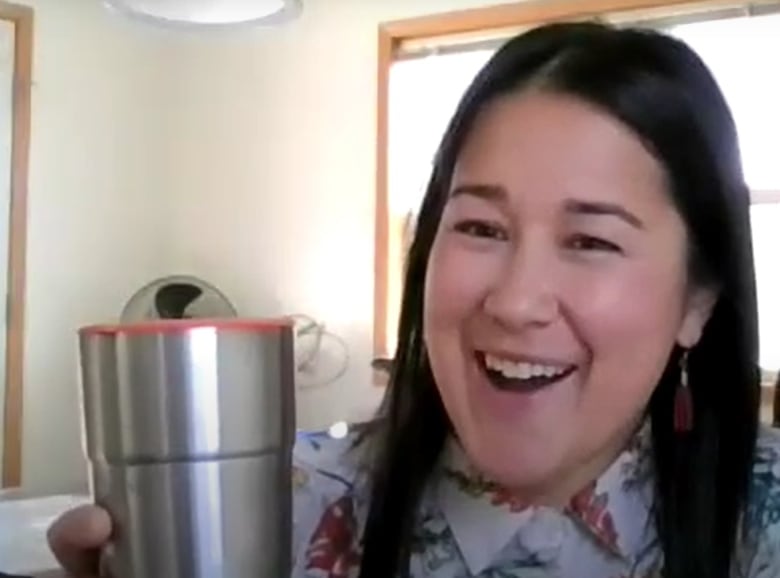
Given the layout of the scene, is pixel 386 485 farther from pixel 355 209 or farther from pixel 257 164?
pixel 257 164

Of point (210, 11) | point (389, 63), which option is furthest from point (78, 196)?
point (210, 11)

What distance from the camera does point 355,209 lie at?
127 inches

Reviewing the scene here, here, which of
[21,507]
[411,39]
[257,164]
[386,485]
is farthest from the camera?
[257,164]

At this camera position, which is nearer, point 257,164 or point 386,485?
point 386,485

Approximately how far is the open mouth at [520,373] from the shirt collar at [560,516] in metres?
0.13

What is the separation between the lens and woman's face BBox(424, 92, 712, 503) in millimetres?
729

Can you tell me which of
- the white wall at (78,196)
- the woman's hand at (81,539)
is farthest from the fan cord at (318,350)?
the woman's hand at (81,539)

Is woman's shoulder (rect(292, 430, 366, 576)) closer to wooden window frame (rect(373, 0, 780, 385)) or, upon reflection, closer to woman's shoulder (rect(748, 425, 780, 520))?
woman's shoulder (rect(748, 425, 780, 520))

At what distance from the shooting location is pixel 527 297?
2.36ft

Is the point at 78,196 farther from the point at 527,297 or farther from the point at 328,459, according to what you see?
the point at 527,297

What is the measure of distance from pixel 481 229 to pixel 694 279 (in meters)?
0.15

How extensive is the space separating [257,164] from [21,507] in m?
1.49

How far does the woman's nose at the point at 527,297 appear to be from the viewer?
720mm

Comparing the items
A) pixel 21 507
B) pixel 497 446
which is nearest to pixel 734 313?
pixel 497 446
